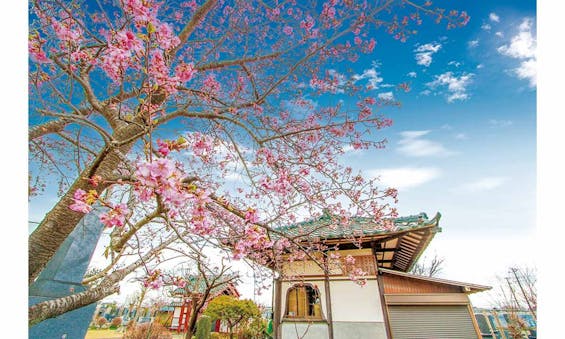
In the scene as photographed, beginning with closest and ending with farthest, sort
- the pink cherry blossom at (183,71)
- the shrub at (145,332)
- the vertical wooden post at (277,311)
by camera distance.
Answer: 1. the pink cherry blossom at (183,71)
2. the vertical wooden post at (277,311)
3. the shrub at (145,332)

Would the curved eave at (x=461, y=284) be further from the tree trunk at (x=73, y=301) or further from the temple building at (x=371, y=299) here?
the tree trunk at (x=73, y=301)

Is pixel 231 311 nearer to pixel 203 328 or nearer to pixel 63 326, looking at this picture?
pixel 203 328

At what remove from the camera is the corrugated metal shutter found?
18.1ft

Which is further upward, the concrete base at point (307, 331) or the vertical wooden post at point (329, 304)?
the vertical wooden post at point (329, 304)

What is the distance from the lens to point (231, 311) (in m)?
11.3

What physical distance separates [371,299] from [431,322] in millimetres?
1575

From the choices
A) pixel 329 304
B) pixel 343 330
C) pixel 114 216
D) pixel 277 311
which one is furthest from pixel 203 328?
pixel 114 216

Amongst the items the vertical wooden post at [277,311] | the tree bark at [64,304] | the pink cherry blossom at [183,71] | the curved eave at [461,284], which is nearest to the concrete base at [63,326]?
the tree bark at [64,304]

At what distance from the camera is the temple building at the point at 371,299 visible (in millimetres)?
5422

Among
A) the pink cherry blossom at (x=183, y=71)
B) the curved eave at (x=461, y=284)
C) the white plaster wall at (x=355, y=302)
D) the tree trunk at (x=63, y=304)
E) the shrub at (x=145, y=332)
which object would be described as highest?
the pink cherry blossom at (x=183, y=71)

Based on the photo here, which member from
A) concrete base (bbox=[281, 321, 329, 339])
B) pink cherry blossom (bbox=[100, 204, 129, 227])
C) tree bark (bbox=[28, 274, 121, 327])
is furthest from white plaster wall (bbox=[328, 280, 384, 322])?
pink cherry blossom (bbox=[100, 204, 129, 227])

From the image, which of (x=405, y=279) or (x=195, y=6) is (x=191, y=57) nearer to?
(x=195, y=6)

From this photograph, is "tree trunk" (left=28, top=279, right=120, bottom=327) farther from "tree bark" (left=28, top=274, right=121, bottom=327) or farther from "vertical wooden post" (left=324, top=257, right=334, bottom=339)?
"vertical wooden post" (left=324, top=257, right=334, bottom=339)
